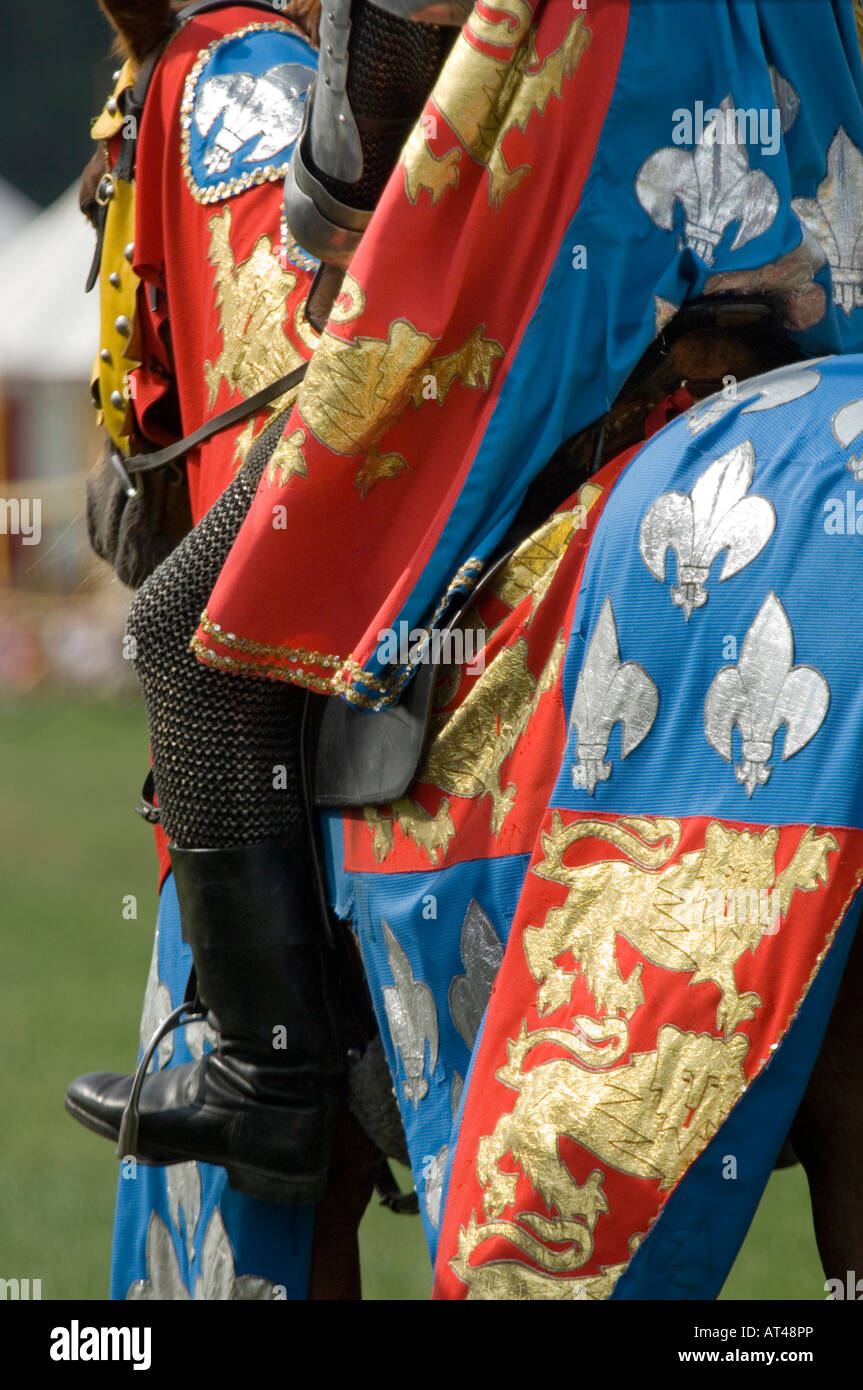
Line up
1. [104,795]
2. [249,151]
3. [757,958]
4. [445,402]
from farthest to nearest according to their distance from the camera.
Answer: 1. [104,795]
2. [249,151]
3. [445,402]
4. [757,958]

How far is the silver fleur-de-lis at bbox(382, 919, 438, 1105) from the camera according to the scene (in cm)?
188

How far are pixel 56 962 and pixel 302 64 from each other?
4947mm

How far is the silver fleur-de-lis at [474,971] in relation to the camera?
1767 millimetres

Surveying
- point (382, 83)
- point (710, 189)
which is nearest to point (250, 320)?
point (382, 83)

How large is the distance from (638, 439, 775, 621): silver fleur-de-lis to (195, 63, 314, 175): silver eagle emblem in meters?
0.98

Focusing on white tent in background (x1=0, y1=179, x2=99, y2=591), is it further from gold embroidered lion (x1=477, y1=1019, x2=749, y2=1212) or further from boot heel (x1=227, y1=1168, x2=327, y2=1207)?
gold embroidered lion (x1=477, y1=1019, x2=749, y2=1212)

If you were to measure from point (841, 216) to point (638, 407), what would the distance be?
0.90 feet

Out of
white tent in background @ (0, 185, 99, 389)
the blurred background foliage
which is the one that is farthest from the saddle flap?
the blurred background foliage

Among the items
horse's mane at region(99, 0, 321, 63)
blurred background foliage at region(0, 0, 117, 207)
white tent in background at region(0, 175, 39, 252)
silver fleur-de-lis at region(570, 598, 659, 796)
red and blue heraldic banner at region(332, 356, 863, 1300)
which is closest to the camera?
red and blue heraldic banner at region(332, 356, 863, 1300)

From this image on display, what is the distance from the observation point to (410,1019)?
191cm

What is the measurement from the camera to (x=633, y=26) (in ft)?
5.69

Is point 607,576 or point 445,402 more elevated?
Answer: point 445,402
